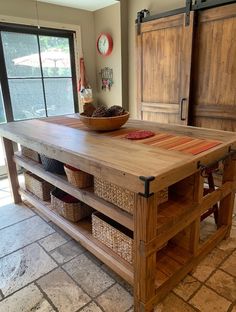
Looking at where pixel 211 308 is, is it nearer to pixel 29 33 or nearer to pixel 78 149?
pixel 78 149

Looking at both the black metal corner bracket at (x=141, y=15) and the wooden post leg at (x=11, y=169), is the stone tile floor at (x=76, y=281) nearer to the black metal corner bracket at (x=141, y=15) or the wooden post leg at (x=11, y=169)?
the wooden post leg at (x=11, y=169)

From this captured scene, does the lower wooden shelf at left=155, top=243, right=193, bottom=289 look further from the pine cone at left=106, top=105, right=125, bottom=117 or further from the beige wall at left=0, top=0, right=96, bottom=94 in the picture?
the beige wall at left=0, top=0, right=96, bottom=94

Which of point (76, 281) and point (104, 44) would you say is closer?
point (76, 281)

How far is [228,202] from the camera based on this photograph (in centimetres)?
181

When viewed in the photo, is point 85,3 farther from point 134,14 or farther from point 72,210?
point 72,210

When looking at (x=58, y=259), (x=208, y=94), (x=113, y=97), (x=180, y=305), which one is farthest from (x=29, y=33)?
(x=180, y=305)

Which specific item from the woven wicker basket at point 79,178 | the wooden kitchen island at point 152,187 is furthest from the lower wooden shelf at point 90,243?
the woven wicker basket at point 79,178

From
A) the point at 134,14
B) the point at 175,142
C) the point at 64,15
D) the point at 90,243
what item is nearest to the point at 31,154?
the point at 90,243

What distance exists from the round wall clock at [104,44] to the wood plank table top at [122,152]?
1887mm

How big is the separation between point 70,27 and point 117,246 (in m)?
3.14

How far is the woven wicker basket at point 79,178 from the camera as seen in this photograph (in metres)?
1.61

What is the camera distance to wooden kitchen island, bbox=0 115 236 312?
1.12 meters

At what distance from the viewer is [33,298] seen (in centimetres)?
143

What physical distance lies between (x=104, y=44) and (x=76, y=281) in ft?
10.3
